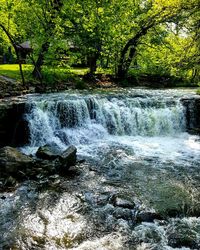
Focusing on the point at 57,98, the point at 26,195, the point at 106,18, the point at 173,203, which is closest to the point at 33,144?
the point at 57,98

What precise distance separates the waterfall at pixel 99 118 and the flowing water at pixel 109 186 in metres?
0.05

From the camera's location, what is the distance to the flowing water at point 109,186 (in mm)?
7423

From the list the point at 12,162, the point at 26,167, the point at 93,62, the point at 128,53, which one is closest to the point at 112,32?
the point at 93,62

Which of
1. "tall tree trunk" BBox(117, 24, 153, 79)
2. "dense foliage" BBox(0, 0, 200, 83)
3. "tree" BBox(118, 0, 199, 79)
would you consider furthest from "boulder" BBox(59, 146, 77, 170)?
"tall tree trunk" BBox(117, 24, 153, 79)

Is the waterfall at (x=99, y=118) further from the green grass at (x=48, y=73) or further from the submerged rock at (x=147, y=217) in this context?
the submerged rock at (x=147, y=217)

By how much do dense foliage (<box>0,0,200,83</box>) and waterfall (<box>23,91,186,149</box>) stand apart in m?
3.24

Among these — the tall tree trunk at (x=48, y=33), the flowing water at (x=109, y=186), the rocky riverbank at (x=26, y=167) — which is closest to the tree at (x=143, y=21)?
the tall tree trunk at (x=48, y=33)

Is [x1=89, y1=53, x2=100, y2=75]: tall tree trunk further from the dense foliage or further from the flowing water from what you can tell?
the flowing water

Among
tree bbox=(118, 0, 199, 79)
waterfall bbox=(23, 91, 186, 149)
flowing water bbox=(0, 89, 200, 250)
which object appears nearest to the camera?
flowing water bbox=(0, 89, 200, 250)

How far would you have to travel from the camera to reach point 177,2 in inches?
726

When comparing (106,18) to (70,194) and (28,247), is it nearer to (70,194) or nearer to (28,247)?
(70,194)

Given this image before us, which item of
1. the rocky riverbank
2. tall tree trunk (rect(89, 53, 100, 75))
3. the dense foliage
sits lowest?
the rocky riverbank

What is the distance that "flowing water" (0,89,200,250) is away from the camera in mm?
7423

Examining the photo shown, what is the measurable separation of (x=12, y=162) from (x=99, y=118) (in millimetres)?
7466
